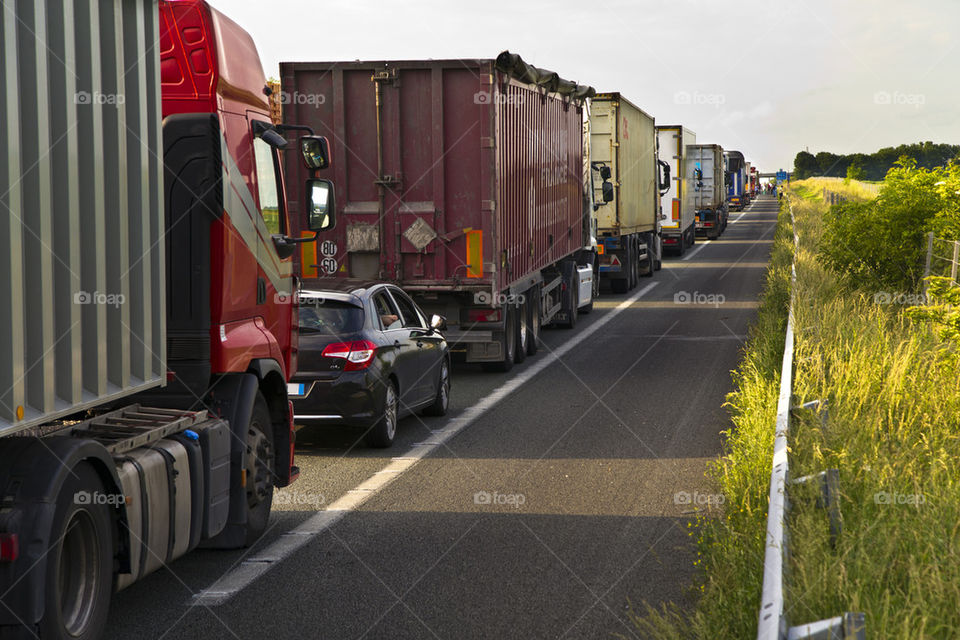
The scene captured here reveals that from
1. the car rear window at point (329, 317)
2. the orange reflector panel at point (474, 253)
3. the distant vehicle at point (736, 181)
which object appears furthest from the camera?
the distant vehicle at point (736, 181)

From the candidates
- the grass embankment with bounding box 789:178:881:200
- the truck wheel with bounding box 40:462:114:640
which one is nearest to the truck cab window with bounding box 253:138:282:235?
the truck wheel with bounding box 40:462:114:640

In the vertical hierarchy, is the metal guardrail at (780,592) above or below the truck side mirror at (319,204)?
below

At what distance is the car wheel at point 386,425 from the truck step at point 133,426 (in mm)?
3822

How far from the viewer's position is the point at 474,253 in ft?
46.3

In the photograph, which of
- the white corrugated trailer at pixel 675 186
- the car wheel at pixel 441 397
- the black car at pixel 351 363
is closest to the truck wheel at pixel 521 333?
the car wheel at pixel 441 397

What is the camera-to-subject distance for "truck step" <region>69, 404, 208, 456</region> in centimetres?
551

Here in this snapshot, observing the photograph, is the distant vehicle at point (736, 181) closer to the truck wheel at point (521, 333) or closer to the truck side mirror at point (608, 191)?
the truck side mirror at point (608, 191)

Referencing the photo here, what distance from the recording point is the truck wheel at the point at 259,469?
7250 millimetres

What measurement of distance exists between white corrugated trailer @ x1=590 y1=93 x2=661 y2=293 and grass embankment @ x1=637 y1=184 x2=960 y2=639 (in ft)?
48.3

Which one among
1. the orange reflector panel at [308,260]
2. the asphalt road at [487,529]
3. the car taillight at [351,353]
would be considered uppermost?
the orange reflector panel at [308,260]

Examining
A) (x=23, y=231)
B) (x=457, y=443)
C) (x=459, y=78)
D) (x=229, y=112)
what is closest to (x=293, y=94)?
(x=459, y=78)

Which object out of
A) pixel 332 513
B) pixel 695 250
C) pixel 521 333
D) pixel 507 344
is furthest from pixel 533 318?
pixel 695 250

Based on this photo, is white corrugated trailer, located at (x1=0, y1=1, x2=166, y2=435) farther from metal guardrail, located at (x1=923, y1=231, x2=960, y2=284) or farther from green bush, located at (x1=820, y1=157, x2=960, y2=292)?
green bush, located at (x1=820, y1=157, x2=960, y2=292)

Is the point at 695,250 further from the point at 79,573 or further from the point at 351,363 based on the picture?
the point at 79,573
